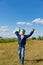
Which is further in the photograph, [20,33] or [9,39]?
[9,39]

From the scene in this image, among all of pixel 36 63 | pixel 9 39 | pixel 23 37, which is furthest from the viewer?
pixel 9 39

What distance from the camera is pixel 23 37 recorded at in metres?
12.6

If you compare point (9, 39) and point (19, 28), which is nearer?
point (19, 28)

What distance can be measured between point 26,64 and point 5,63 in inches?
50.0

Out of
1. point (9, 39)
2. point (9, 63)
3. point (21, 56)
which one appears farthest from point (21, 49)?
point (9, 39)

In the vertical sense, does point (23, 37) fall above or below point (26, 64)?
above

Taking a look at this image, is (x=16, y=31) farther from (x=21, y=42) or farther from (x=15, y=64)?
(x=15, y=64)

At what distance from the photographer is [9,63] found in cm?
1360

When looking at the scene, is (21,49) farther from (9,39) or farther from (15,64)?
(9,39)

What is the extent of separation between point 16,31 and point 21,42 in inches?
30.1

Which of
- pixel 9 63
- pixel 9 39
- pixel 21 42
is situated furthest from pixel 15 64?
pixel 9 39

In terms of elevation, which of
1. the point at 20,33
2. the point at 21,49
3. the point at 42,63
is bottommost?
the point at 42,63

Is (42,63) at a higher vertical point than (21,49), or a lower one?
lower

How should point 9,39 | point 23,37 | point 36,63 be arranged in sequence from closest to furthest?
1. point 23,37
2. point 36,63
3. point 9,39
